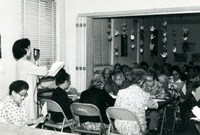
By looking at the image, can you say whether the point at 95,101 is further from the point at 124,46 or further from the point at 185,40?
the point at 124,46

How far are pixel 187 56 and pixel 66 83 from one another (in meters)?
8.43

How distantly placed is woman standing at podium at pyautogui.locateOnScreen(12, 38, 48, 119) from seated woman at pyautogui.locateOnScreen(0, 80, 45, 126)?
1324mm

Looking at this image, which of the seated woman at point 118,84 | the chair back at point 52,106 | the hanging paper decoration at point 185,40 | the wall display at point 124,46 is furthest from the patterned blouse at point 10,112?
the wall display at point 124,46

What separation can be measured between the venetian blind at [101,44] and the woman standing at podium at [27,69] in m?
2.47

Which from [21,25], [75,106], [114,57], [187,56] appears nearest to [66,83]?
[75,106]

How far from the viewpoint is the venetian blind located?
7.04 metres

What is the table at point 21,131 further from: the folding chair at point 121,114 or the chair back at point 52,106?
the chair back at point 52,106

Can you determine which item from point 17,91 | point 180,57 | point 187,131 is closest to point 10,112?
point 17,91

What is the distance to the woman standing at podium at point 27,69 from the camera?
468cm

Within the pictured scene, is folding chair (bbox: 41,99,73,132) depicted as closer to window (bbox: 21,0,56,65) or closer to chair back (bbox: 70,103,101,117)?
chair back (bbox: 70,103,101,117)

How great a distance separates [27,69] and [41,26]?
4.30 feet

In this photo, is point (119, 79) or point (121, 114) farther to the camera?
point (119, 79)

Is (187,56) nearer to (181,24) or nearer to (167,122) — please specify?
(181,24)

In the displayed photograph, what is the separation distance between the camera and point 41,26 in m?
5.66
